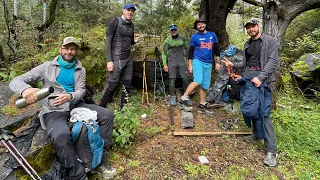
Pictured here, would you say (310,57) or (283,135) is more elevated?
(310,57)

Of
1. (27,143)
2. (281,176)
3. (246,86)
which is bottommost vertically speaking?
(281,176)

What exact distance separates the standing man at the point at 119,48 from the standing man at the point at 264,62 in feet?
8.35

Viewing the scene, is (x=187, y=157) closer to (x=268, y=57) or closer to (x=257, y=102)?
(x=257, y=102)

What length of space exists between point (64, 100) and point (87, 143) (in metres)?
0.70

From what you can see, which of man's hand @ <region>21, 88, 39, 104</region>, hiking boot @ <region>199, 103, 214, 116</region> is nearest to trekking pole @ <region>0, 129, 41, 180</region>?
man's hand @ <region>21, 88, 39, 104</region>

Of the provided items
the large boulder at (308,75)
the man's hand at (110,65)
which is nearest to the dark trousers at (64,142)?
the man's hand at (110,65)

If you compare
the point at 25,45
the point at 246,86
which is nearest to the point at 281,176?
the point at 246,86

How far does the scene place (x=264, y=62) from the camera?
3961 millimetres

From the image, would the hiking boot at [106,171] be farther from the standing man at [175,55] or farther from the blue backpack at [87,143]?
the standing man at [175,55]

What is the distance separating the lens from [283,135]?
4.75 meters

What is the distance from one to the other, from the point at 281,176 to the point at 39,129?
3947 millimetres

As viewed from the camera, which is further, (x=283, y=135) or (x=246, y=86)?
(x=283, y=135)

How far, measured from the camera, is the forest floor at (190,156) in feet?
12.1

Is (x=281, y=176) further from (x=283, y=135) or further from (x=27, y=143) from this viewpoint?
(x=27, y=143)
